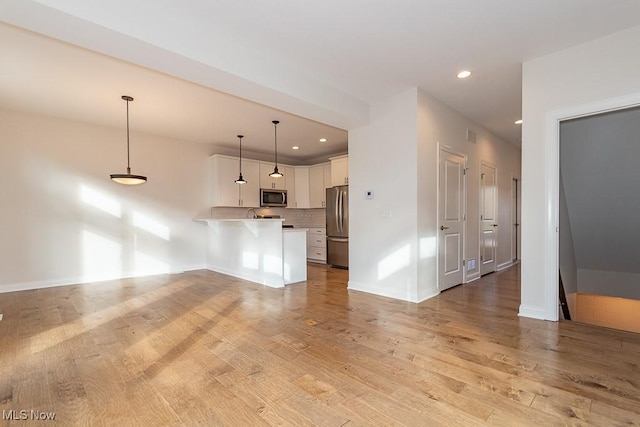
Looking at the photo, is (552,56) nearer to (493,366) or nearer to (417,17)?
(417,17)

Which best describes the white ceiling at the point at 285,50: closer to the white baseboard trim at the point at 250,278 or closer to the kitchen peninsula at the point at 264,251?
the kitchen peninsula at the point at 264,251

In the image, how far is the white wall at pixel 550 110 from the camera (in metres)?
2.78

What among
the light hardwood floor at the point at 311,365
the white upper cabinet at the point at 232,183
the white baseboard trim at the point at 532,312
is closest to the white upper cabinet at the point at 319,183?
the white upper cabinet at the point at 232,183

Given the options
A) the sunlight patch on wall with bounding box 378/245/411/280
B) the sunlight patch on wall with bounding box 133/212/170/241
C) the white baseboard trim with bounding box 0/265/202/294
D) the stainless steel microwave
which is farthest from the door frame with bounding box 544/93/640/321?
the white baseboard trim with bounding box 0/265/202/294

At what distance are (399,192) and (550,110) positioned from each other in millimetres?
1800

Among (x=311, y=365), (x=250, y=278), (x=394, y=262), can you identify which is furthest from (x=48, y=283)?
(x=394, y=262)

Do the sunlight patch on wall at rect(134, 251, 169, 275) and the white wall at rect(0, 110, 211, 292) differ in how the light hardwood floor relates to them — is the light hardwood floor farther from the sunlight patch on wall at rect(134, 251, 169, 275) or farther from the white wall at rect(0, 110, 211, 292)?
the sunlight patch on wall at rect(134, 251, 169, 275)

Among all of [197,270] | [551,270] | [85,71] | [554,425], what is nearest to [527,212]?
[551,270]

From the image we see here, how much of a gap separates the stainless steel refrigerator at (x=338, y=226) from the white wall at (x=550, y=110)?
3.48m

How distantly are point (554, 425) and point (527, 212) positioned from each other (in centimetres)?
229

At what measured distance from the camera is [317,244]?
7.55m

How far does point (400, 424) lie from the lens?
159cm

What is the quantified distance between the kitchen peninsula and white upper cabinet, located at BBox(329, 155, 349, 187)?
1.87 m

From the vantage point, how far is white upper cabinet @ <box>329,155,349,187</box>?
6.51 metres
